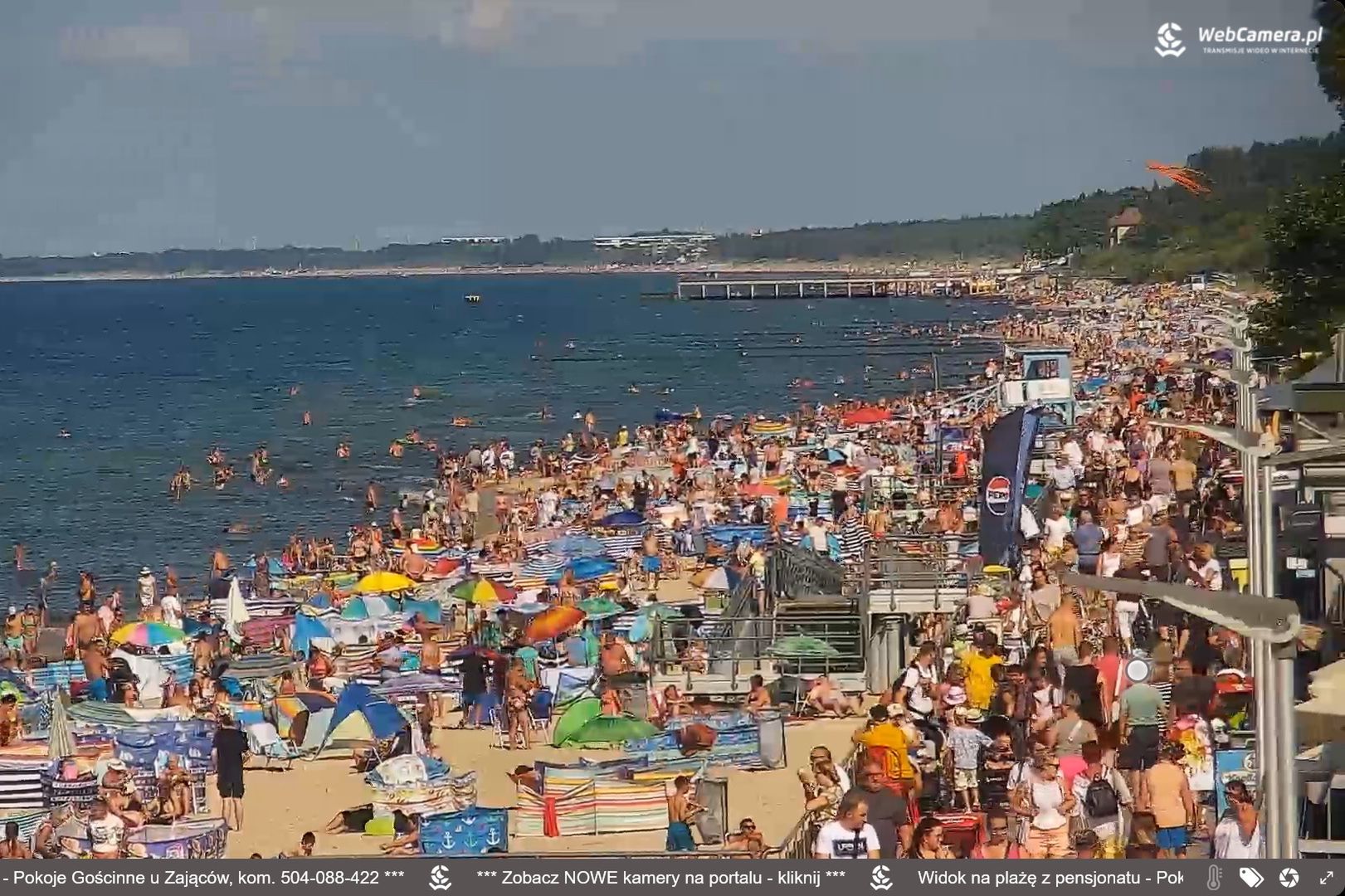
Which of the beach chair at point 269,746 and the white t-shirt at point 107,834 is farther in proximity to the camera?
the beach chair at point 269,746

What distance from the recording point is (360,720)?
34.7 feet

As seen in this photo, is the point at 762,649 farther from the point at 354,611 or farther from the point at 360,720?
the point at 354,611

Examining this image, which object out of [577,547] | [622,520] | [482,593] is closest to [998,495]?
[482,593]

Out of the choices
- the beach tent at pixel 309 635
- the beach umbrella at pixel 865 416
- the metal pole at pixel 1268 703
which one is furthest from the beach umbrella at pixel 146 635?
the beach umbrella at pixel 865 416

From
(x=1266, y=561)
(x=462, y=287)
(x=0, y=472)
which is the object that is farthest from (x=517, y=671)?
(x=462, y=287)

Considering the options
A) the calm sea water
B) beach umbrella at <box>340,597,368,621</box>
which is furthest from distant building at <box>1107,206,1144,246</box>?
beach umbrella at <box>340,597,368,621</box>

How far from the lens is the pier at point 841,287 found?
66500 millimetres

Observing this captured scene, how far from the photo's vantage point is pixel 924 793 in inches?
338

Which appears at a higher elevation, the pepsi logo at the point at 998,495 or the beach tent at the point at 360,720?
the pepsi logo at the point at 998,495

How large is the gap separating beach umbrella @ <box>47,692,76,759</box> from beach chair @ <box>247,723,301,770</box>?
3.07 feet

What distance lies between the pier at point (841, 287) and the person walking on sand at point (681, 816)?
177ft

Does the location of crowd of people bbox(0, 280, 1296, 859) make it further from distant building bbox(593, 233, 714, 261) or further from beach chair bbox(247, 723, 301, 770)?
distant building bbox(593, 233, 714, 261)

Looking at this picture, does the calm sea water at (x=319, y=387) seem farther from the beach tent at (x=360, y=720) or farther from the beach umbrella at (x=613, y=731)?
the beach umbrella at (x=613, y=731)

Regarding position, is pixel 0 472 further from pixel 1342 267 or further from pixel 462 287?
pixel 462 287
